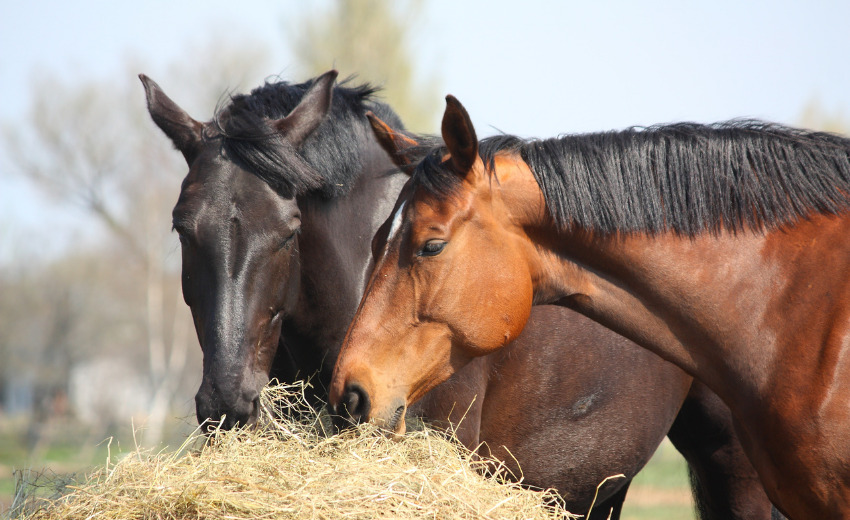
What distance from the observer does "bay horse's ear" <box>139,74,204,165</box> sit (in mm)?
3385

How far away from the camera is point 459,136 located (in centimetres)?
279

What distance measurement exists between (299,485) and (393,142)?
1.66 meters

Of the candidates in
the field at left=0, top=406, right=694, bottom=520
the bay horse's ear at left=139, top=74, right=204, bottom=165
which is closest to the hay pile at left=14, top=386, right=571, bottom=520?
the bay horse's ear at left=139, top=74, right=204, bottom=165

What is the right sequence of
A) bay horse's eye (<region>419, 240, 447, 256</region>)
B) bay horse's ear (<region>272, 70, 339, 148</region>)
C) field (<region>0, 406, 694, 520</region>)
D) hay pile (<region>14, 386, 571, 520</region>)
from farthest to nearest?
field (<region>0, 406, 694, 520</region>) → bay horse's ear (<region>272, 70, 339, 148</region>) → bay horse's eye (<region>419, 240, 447, 256</region>) → hay pile (<region>14, 386, 571, 520</region>)

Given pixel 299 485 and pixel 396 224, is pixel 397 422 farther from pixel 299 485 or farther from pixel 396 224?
pixel 396 224

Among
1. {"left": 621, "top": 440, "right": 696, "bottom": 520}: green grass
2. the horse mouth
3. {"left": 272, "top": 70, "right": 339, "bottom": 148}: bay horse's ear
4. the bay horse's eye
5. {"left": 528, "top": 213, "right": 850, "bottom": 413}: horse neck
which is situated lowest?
{"left": 621, "top": 440, "right": 696, "bottom": 520}: green grass

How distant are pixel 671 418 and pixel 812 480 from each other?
1734 mm

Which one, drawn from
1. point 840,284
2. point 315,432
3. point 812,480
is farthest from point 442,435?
point 840,284

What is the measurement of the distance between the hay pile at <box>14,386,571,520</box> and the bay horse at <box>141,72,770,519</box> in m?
0.36

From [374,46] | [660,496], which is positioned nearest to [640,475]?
[660,496]

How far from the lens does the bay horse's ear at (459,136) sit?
2.70 metres

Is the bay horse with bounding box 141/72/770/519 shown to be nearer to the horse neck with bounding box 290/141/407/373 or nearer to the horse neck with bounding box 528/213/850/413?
the horse neck with bounding box 290/141/407/373

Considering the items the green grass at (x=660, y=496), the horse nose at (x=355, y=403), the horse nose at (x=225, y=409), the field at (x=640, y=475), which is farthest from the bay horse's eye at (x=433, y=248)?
the green grass at (x=660, y=496)

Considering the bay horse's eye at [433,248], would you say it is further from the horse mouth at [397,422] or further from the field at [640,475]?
the field at [640,475]
